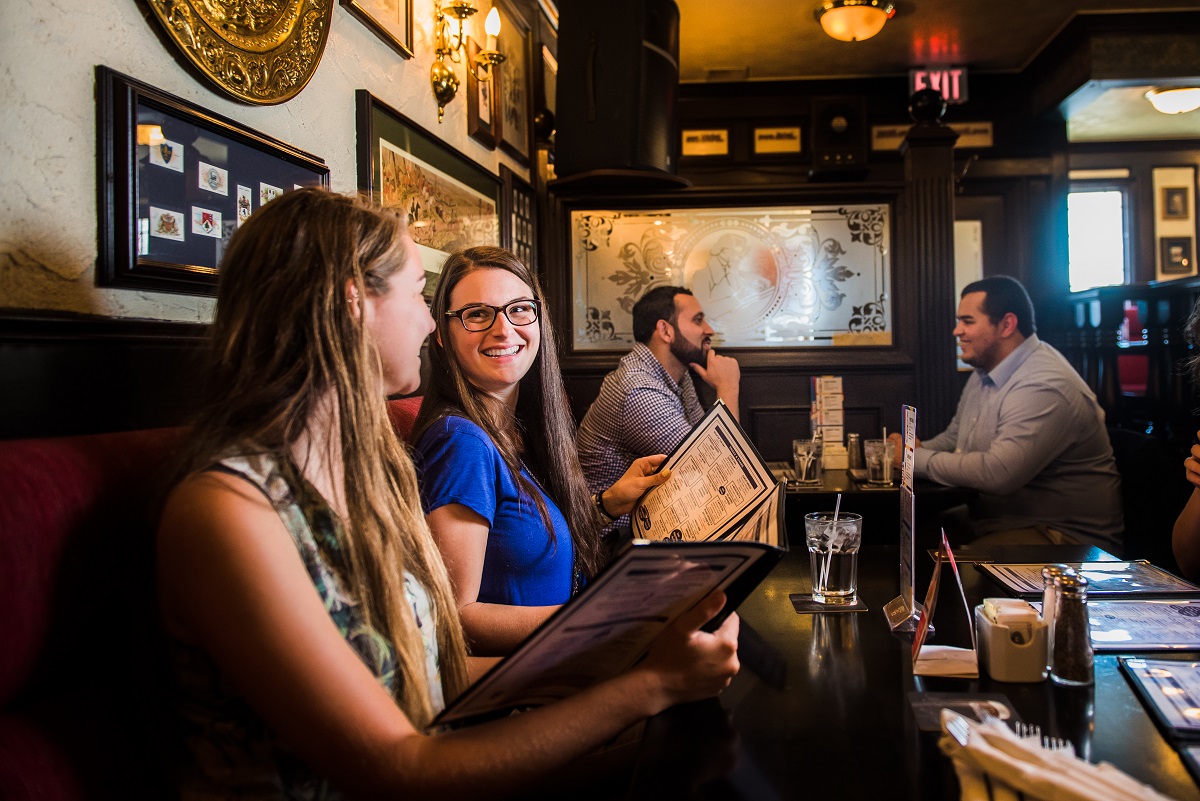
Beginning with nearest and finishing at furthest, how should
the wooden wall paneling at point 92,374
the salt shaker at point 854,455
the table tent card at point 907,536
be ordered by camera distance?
the wooden wall paneling at point 92,374 < the table tent card at point 907,536 < the salt shaker at point 854,455

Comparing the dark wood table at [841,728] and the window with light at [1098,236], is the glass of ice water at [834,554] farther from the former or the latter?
the window with light at [1098,236]

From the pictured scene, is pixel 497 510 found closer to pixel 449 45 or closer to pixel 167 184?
pixel 167 184

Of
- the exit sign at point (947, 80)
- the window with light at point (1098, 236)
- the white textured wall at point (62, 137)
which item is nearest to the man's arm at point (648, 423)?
the white textured wall at point (62, 137)

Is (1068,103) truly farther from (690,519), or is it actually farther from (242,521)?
(242,521)

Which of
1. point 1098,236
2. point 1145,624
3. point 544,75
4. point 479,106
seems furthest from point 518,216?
point 1098,236

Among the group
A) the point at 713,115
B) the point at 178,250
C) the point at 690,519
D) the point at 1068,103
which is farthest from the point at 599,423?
the point at 1068,103

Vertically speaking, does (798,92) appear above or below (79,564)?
above

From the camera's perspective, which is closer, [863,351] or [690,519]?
[690,519]

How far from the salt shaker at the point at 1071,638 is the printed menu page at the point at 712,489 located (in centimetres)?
35

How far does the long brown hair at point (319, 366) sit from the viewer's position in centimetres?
94

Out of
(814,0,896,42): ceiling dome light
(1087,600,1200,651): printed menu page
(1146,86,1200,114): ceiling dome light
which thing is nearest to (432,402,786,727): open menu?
(1087,600,1200,651): printed menu page

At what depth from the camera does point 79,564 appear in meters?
0.82

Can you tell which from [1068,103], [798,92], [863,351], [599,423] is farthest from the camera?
[798,92]

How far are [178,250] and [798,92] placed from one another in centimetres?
568
